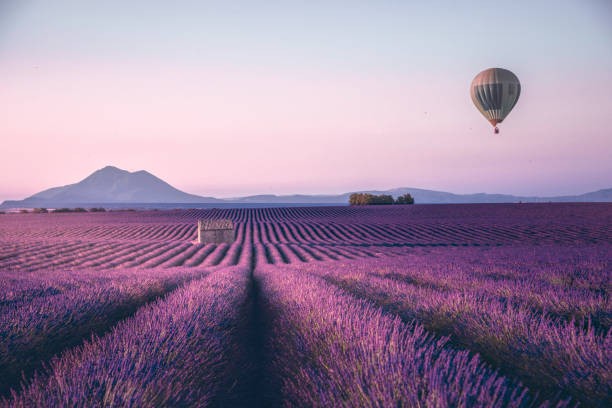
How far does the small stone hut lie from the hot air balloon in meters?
19.9

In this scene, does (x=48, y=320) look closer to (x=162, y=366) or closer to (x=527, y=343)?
(x=162, y=366)

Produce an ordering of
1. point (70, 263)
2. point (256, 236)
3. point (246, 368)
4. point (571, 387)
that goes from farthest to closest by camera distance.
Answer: point (256, 236), point (70, 263), point (246, 368), point (571, 387)

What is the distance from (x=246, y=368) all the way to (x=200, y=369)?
104 cm

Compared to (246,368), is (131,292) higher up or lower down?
higher up

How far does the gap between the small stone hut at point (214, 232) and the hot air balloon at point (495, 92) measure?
19891mm

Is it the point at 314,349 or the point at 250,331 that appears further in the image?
the point at 250,331

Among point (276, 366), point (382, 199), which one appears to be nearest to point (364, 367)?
point (276, 366)

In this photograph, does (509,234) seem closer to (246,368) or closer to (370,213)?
(370,213)

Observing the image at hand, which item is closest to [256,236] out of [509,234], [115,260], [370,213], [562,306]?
[115,260]

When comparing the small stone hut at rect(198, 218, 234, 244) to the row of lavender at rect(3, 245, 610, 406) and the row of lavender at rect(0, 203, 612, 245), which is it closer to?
the row of lavender at rect(0, 203, 612, 245)

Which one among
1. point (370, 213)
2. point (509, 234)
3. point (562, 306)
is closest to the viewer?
point (562, 306)

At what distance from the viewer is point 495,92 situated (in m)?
26.2

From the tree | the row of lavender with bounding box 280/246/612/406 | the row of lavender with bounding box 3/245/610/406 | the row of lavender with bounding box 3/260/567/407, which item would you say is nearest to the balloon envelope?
the row of lavender with bounding box 280/246/612/406

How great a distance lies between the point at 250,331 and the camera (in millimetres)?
5211
